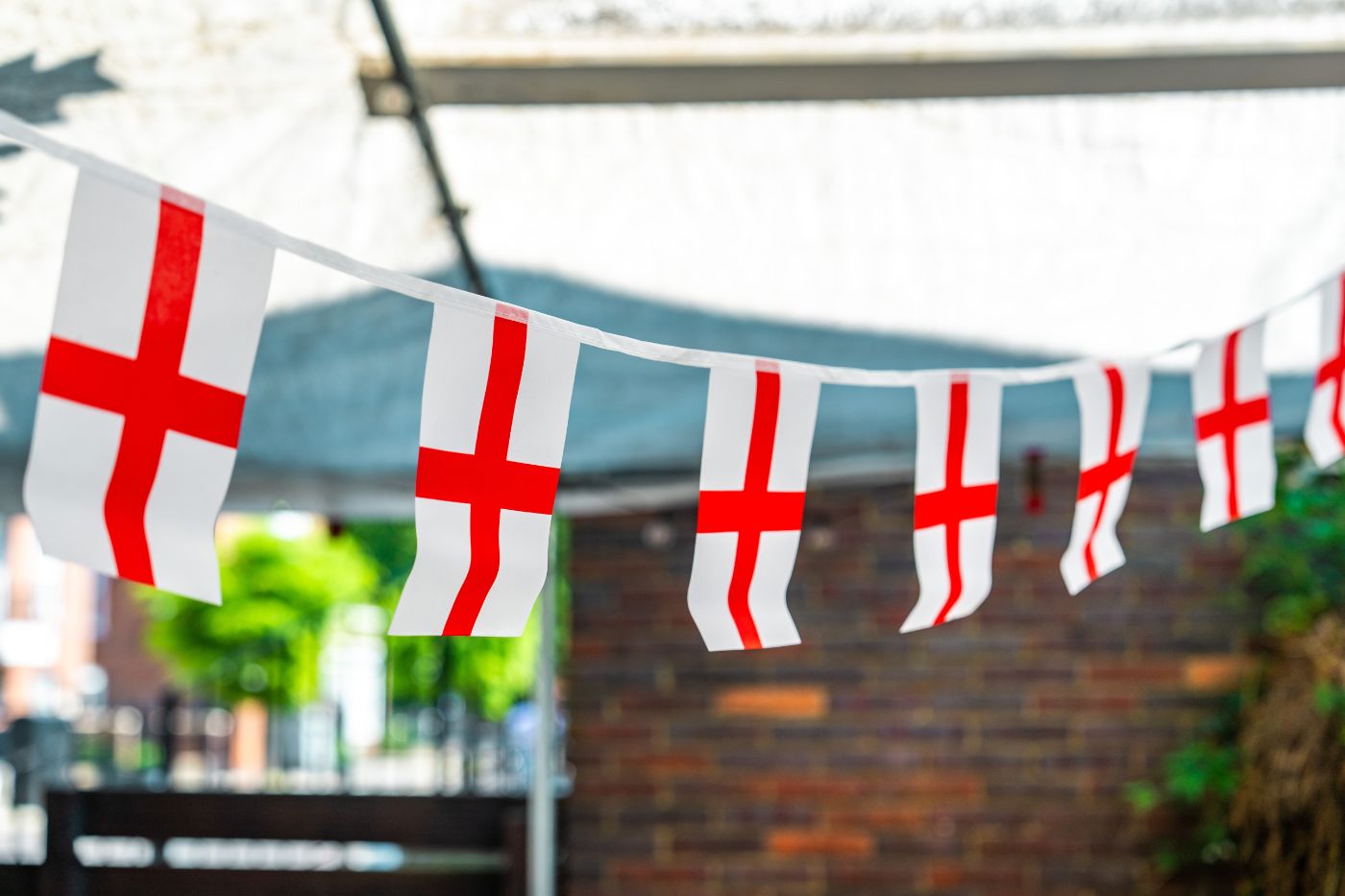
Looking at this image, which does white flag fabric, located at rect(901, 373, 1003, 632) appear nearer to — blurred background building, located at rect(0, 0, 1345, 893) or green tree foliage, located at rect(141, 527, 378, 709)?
blurred background building, located at rect(0, 0, 1345, 893)

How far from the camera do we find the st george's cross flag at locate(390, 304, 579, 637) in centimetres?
141

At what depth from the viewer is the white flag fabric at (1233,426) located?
2.23m

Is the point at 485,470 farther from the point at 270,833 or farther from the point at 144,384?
the point at 270,833

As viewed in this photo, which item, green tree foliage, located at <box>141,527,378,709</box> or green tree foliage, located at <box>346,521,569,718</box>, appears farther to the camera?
green tree foliage, located at <box>346,521,569,718</box>

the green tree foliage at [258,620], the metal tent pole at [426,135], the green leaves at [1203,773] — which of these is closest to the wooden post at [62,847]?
the metal tent pole at [426,135]

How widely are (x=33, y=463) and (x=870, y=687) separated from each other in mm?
3319

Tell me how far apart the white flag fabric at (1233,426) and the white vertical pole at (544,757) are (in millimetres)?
2062

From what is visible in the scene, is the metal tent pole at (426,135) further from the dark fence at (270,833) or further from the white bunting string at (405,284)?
the dark fence at (270,833)

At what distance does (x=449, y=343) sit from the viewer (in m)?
1.41

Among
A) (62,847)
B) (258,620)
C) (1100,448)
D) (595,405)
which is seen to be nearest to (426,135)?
(1100,448)

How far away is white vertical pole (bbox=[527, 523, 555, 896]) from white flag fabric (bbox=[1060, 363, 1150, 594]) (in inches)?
77.8

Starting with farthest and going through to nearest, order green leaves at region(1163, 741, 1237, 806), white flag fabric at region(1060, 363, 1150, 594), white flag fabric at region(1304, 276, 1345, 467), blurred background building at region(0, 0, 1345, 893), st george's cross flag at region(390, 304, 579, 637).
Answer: green leaves at region(1163, 741, 1237, 806) → white flag fabric at region(1304, 276, 1345, 467) → white flag fabric at region(1060, 363, 1150, 594) → blurred background building at region(0, 0, 1345, 893) → st george's cross flag at region(390, 304, 579, 637)

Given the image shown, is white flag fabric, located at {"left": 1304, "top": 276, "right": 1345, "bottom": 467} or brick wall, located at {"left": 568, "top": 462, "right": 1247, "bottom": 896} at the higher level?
white flag fabric, located at {"left": 1304, "top": 276, "right": 1345, "bottom": 467}

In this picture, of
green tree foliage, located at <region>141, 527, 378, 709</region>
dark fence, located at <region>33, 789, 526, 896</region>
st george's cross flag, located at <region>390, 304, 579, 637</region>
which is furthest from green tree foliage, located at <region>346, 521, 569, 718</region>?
st george's cross flag, located at <region>390, 304, 579, 637</region>
